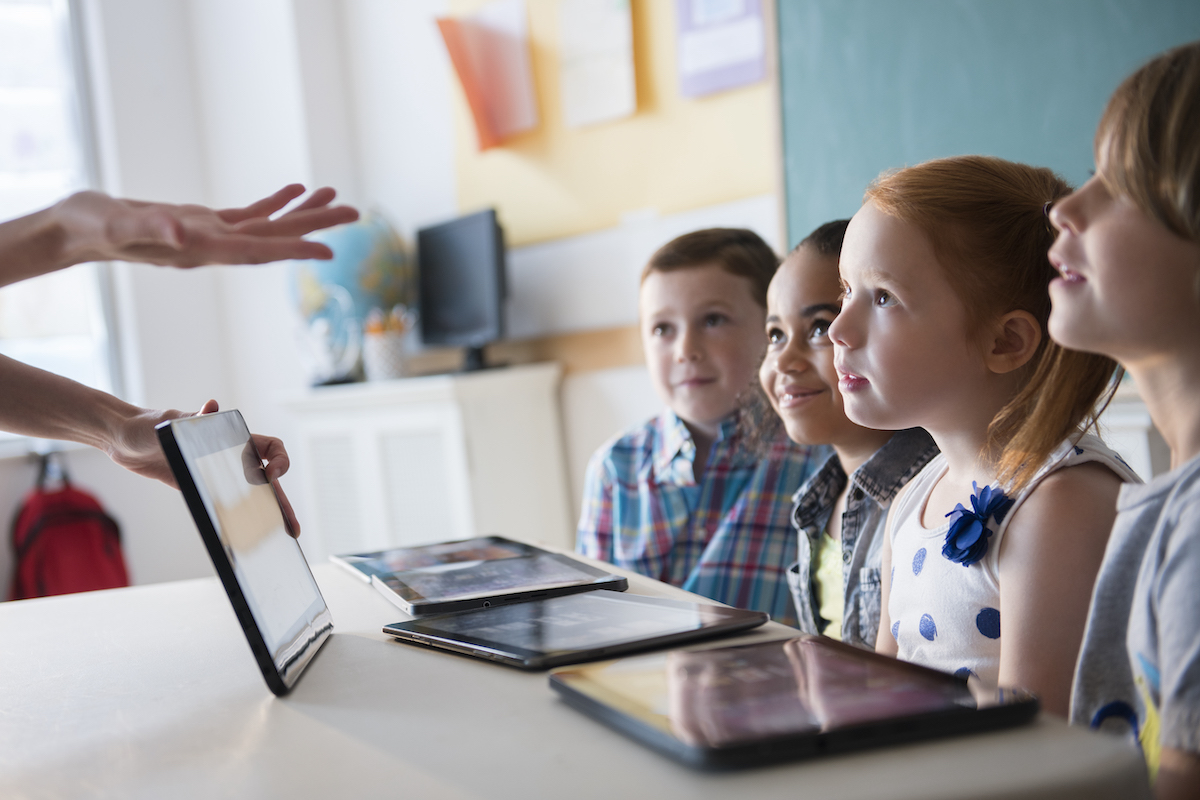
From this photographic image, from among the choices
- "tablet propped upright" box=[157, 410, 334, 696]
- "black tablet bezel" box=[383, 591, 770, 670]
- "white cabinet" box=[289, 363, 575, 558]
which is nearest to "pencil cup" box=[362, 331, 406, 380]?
"white cabinet" box=[289, 363, 575, 558]

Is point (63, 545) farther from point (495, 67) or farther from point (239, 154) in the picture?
point (495, 67)

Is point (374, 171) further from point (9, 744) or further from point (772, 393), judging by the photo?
point (9, 744)

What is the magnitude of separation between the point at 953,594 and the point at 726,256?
0.87 metres

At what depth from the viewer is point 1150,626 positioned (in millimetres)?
538

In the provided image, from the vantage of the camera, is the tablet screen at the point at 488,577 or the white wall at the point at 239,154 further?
the white wall at the point at 239,154

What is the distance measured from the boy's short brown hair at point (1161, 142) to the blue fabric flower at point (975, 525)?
0.93 feet

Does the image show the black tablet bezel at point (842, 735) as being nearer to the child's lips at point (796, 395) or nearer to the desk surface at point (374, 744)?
the desk surface at point (374, 744)

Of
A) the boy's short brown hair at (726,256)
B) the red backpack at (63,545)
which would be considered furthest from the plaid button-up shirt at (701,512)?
the red backpack at (63,545)

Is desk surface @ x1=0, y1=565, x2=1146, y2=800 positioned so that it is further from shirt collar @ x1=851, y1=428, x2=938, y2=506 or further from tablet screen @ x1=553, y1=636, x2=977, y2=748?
shirt collar @ x1=851, y1=428, x2=938, y2=506

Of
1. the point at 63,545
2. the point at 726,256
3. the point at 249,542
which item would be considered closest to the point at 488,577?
the point at 249,542

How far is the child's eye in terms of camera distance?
1.20 metres

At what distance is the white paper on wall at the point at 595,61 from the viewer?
279 cm

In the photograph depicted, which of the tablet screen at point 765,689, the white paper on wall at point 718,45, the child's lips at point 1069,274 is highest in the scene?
the white paper on wall at point 718,45

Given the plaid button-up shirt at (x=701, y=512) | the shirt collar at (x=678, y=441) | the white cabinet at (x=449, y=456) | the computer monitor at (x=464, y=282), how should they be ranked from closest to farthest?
the plaid button-up shirt at (x=701, y=512), the shirt collar at (x=678, y=441), the white cabinet at (x=449, y=456), the computer monitor at (x=464, y=282)
